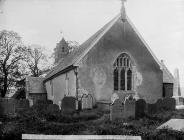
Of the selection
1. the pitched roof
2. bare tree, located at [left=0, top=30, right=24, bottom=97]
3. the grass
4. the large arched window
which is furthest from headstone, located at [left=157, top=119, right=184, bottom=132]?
bare tree, located at [left=0, top=30, right=24, bottom=97]

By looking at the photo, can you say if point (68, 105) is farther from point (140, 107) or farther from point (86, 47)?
point (86, 47)

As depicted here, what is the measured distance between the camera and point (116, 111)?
50.8 ft

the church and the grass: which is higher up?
the church

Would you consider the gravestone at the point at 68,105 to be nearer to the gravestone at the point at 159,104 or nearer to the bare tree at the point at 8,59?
the gravestone at the point at 159,104

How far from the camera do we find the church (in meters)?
21.7

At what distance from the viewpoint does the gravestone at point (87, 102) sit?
20597 millimetres

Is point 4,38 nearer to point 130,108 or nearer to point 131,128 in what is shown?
point 130,108

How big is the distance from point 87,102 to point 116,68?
13.6ft

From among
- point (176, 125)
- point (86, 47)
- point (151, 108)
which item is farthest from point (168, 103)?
point (176, 125)

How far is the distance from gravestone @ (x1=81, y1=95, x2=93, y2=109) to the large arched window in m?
2.86

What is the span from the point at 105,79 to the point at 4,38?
23.1 meters

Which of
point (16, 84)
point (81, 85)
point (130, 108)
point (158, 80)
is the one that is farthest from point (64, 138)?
point (16, 84)

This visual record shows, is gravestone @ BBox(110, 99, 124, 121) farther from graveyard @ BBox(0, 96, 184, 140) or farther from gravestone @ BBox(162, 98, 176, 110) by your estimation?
gravestone @ BBox(162, 98, 176, 110)

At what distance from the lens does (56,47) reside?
51.9 m
